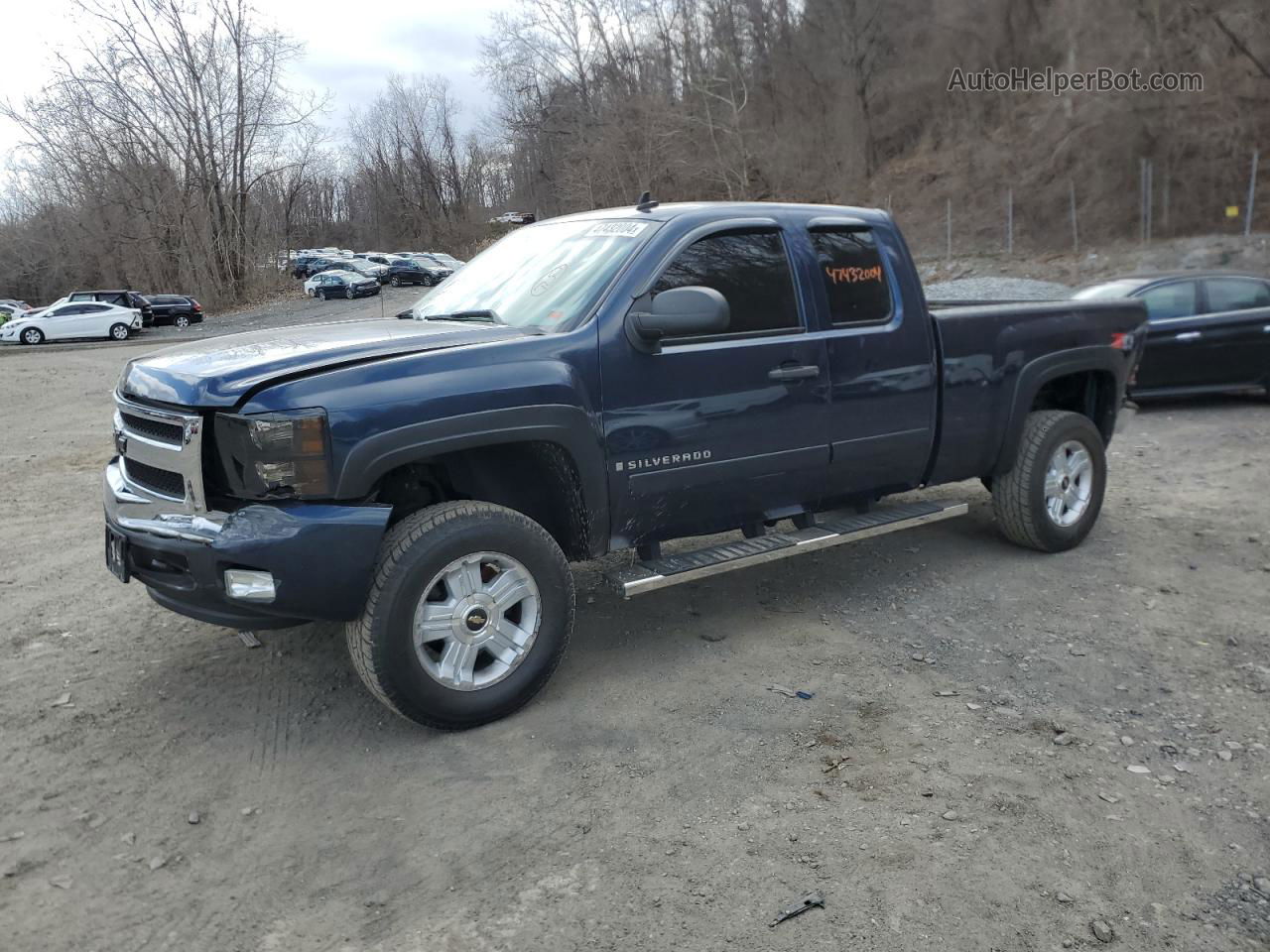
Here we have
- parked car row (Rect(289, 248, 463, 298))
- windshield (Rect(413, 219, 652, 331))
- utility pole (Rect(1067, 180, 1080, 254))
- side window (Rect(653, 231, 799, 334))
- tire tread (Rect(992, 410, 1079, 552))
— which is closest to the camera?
windshield (Rect(413, 219, 652, 331))

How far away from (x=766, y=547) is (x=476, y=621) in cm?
148

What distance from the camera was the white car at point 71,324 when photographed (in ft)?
108

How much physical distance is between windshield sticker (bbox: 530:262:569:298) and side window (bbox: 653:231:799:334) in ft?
1.62

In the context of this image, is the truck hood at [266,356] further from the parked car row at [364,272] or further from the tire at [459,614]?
the parked car row at [364,272]

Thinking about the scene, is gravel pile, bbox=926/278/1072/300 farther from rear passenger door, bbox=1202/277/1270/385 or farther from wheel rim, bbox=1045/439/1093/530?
wheel rim, bbox=1045/439/1093/530

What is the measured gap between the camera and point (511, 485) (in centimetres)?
451

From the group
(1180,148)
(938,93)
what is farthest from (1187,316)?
(938,93)

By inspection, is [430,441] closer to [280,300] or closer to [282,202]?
[280,300]

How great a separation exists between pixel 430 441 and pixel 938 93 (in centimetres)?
4470

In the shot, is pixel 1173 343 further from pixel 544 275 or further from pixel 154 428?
pixel 154 428

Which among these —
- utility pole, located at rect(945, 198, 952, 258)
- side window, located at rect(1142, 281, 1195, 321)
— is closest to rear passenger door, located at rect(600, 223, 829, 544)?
side window, located at rect(1142, 281, 1195, 321)

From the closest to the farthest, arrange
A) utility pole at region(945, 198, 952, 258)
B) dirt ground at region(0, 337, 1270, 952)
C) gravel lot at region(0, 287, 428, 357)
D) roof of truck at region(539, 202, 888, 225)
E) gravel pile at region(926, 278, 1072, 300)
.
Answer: dirt ground at region(0, 337, 1270, 952)
roof of truck at region(539, 202, 888, 225)
gravel pile at region(926, 278, 1072, 300)
gravel lot at region(0, 287, 428, 357)
utility pole at region(945, 198, 952, 258)

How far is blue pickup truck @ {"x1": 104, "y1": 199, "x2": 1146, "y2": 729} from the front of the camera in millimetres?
3748

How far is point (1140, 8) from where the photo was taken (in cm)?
3247
